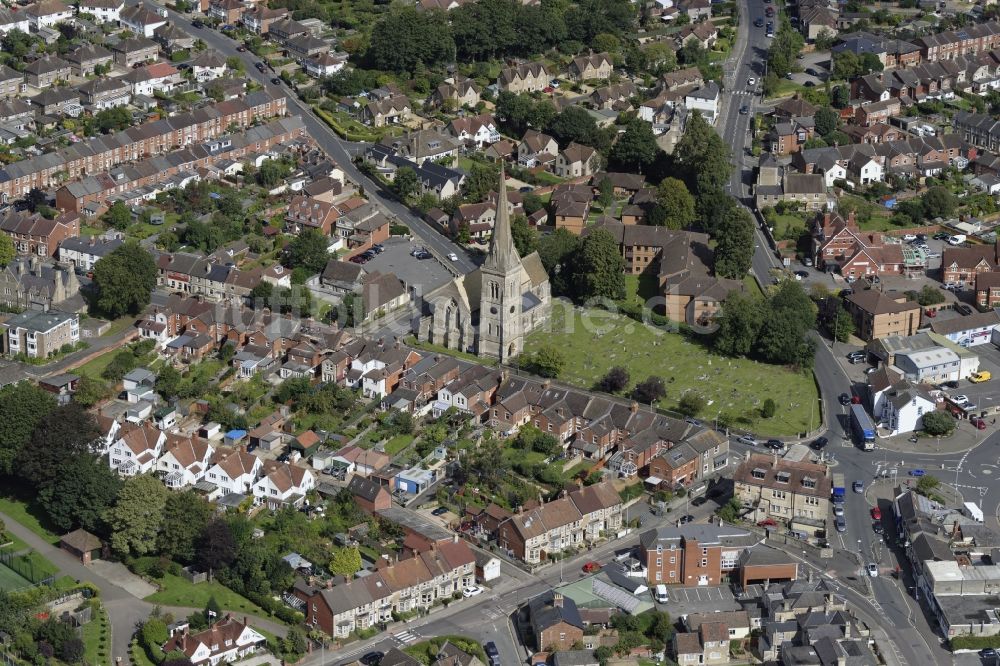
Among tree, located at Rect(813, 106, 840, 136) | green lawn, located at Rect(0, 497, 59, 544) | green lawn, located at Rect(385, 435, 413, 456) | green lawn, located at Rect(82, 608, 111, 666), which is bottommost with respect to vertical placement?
green lawn, located at Rect(0, 497, 59, 544)

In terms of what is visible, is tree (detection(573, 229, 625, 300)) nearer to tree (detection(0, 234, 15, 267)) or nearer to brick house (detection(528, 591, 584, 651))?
brick house (detection(528, 591, 584, 651))

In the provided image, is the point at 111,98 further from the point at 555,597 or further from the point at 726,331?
the point at 555,597

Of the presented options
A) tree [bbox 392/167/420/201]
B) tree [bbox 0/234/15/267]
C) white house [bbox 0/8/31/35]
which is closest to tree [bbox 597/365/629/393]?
tree [bbox 392/167/420/201]

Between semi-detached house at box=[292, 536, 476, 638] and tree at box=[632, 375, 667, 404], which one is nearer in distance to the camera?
semi-detached house at box=[292, 536, 476, 638]

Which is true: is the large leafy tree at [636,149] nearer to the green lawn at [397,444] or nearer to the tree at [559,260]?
the tree at [559,260]

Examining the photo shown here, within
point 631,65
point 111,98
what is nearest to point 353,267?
point 111,98

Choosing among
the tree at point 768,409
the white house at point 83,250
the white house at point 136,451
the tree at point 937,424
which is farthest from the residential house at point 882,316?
the white house at point 83,250

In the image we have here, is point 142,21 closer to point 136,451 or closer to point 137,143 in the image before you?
point 137,143

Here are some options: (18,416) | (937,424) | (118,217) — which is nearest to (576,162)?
(118,217)
